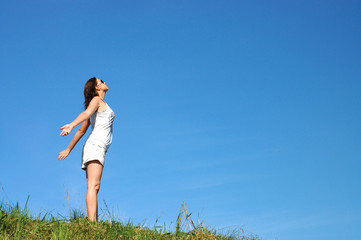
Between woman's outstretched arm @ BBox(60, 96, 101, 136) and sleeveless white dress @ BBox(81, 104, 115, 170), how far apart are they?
0.74ft

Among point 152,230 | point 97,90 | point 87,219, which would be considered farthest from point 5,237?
point 97,90

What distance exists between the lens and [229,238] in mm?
8562

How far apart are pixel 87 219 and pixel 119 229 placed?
747 mm

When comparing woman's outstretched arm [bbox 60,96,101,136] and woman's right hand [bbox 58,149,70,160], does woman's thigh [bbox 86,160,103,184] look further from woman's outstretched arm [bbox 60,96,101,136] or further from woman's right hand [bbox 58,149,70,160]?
woman's right hand [bbox 58,149,70,160]

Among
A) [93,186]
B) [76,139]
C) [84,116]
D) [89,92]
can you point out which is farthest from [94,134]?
[93,186]

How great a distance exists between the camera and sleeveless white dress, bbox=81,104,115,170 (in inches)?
317

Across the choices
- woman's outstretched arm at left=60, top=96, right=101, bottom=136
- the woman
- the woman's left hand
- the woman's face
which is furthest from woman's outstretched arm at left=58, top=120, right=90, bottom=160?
the woman's left hand

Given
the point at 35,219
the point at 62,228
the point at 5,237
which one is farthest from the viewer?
the point at 35,219

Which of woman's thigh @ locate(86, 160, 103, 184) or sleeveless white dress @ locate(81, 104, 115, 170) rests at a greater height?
sleeveless white dress @ locate(81, 104, 115, 170)

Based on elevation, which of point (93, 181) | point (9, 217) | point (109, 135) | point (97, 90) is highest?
point (97, 90)

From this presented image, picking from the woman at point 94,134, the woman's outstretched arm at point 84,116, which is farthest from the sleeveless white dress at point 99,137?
the woman's outstretched arm at point 84,116

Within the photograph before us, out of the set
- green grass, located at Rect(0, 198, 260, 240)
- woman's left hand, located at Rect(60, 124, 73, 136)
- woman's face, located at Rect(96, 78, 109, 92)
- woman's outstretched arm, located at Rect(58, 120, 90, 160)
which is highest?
woman's face, located at Rect(96, 78, 109, 92)

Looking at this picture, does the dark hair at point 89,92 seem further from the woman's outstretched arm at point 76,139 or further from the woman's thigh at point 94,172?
the woman's thigh at point 94,172

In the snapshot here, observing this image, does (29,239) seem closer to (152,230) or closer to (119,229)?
(119,229)
